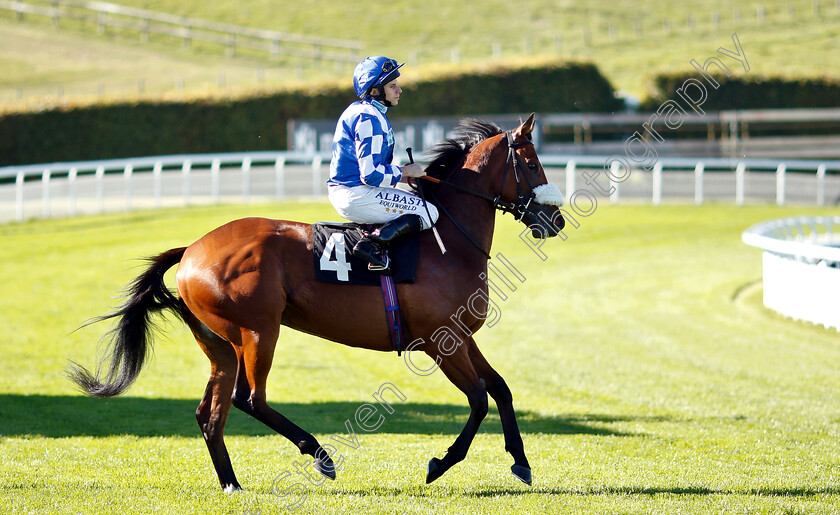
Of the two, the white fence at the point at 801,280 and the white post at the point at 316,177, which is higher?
the white post at the point at 316,177

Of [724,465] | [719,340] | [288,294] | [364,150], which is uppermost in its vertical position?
[364,150]

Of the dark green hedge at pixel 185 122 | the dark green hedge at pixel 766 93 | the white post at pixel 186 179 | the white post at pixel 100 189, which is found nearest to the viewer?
the white post at pixel 100 189

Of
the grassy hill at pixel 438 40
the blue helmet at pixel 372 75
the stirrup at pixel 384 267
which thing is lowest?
the stirrup at pixel 384 267

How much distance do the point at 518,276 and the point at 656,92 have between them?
1517 cm

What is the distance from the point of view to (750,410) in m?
7.17

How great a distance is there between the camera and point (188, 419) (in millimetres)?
6875

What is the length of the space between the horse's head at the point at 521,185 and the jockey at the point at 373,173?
47 cm

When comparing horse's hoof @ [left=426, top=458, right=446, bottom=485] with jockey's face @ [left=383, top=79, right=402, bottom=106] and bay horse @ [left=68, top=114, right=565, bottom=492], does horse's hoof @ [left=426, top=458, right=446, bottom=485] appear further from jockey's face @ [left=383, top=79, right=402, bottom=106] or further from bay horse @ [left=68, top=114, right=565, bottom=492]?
jockey's face @ [left=383, top=79, right=402, bottom=106]

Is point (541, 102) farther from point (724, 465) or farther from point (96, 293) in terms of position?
point (724, 465)

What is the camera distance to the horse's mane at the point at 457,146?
17.0 feet

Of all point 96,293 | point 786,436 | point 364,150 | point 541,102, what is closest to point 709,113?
point 541,102

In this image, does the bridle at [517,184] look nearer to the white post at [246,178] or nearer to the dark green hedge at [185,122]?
the white post at [246,178]

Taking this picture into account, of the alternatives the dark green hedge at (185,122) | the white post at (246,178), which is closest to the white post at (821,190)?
the dark green hedge at (185,122)

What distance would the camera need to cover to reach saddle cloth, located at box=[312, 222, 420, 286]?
477cm
